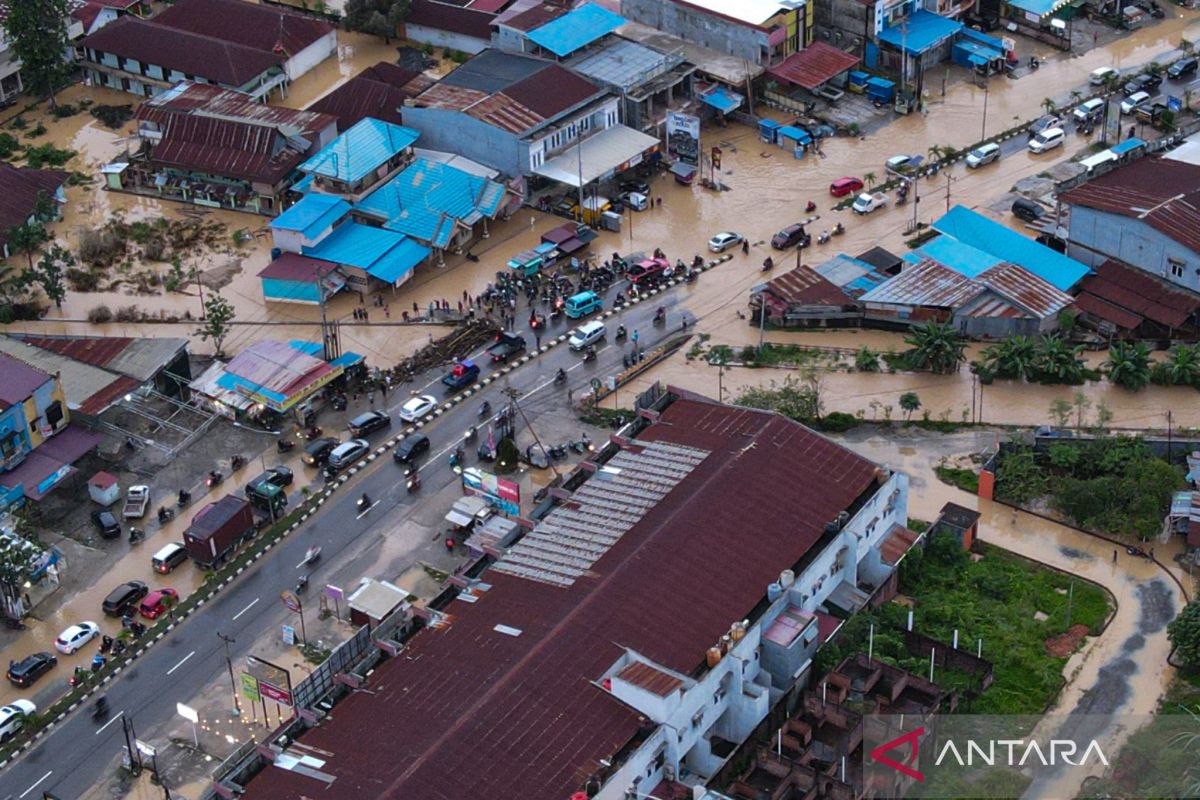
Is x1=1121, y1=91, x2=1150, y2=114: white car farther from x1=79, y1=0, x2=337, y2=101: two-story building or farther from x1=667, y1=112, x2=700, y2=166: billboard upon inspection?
x1=79, y1=0, x2=337, y2=101: two-story building

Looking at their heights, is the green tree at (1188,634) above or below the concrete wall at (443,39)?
below

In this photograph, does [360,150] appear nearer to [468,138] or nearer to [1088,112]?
[468,138]

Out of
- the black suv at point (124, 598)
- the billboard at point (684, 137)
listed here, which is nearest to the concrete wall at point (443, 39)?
the billboard at point (684, 137)

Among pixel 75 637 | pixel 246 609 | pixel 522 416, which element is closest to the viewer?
pixel 75 637

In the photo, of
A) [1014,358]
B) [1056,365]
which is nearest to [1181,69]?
[1056,365]

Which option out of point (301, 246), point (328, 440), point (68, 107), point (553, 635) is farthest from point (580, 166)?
point (553, 635)

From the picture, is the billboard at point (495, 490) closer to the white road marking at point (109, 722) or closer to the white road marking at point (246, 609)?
the white road marking at point (246, 609)

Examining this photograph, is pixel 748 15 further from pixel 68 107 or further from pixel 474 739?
pixel 474 739
